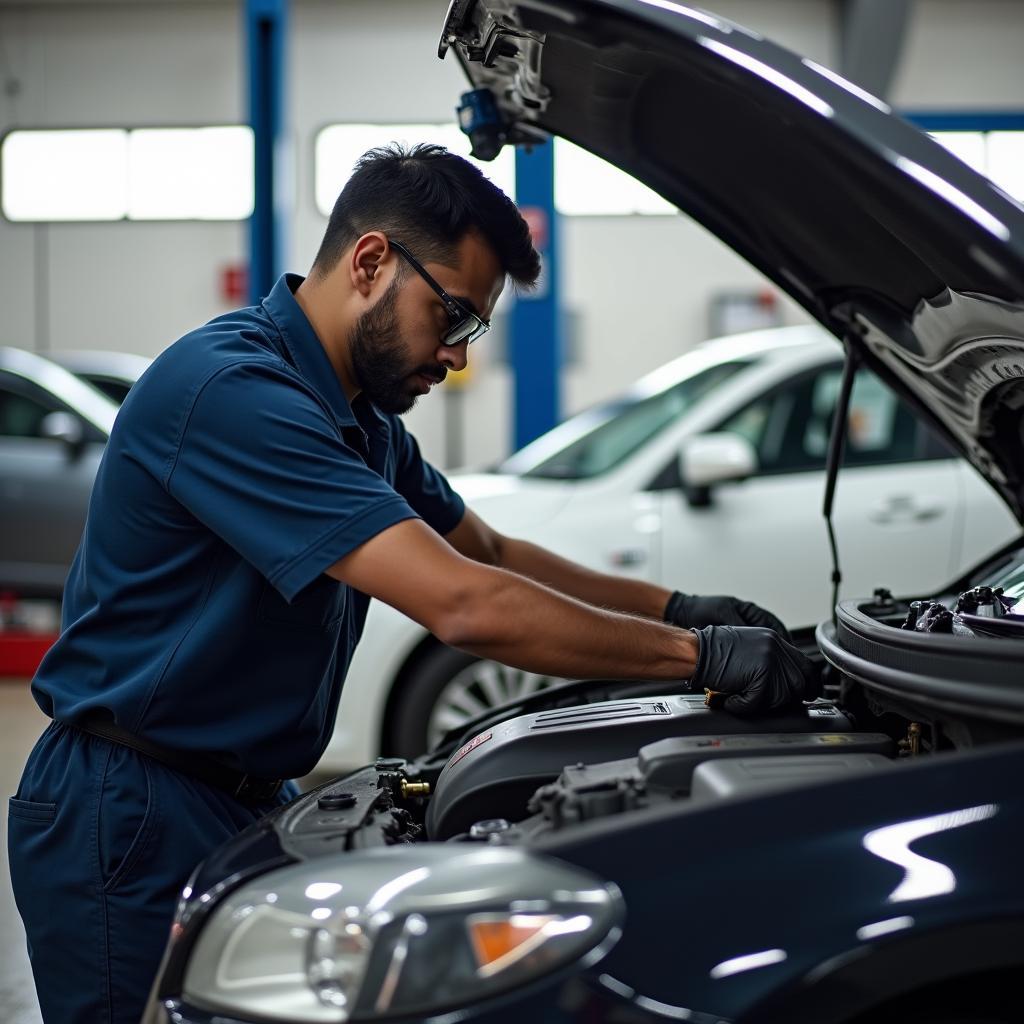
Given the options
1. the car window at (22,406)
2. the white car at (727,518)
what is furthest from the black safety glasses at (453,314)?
the car window at (22,406)

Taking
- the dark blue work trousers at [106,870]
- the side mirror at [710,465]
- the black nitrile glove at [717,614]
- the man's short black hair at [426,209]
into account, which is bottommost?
the dark blue work trousers at [106,870]

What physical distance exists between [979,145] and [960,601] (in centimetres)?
938

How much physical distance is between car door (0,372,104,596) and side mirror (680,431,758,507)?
3842 millimetres

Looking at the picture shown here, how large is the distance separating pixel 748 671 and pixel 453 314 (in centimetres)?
63

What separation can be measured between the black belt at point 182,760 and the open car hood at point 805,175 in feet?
3.30

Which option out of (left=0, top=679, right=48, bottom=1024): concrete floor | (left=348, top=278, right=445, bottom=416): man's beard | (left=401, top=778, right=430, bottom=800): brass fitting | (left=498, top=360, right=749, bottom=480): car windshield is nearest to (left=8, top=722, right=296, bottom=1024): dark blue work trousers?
(left=401, top=778, right=430, bottom=800): brass fitting

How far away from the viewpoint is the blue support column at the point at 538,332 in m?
5.44

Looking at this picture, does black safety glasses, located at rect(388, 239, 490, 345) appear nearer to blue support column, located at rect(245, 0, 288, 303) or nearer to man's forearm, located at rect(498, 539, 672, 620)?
man's forearm, located at rect(498, 539, 672, 620)

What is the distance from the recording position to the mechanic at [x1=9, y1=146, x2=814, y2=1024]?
147 cm

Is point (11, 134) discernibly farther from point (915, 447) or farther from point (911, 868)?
point (911, 868)

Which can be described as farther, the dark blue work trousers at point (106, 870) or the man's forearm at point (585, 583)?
the man's forearm at point (585, 583)

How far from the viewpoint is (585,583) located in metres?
2.23

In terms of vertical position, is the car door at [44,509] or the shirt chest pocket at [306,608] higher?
the shirt chest pocket at [306,608]

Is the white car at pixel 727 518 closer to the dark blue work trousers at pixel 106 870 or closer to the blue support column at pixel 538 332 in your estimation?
the blue support column at pixel 538 332
